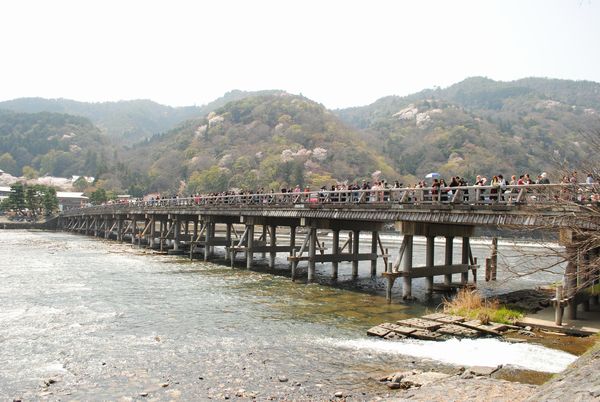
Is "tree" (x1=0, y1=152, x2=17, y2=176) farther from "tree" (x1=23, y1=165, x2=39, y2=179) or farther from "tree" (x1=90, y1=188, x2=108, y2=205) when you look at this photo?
"tree" (x1=90, y1=188, x2=108, y2=205)

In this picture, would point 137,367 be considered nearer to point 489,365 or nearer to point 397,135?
point 489,365

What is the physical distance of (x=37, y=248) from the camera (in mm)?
48562

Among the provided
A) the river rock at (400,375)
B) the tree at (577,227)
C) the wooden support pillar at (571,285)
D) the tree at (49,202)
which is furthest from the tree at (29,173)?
the river rock at (400,375)

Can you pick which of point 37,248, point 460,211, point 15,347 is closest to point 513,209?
point 460,211

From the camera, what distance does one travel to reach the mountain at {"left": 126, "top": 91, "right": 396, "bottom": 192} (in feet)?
404

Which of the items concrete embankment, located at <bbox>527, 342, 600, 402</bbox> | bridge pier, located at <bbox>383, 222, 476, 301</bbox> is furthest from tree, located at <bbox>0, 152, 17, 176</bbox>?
concrete embankment, located at <bbox>527, 342, 600, 402</bbox>

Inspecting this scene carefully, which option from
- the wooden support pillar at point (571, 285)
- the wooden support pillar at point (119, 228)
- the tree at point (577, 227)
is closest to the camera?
the tree at point (577, 227)

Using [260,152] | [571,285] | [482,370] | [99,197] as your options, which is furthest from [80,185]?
[482,370]

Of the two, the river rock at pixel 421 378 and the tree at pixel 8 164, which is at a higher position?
the tree at pixel 8 164

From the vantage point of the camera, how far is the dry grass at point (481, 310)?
1625 centimetres

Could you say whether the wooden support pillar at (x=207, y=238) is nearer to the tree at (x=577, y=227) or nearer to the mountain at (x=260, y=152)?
the tree at (x=577, y=227)

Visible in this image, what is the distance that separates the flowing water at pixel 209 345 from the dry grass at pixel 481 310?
5.62 ft

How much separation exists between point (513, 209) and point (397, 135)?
16602 centimetres

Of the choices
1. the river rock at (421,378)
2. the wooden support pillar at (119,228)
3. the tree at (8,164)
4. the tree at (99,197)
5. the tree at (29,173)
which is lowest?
the wooden support pillar at (119,228)
